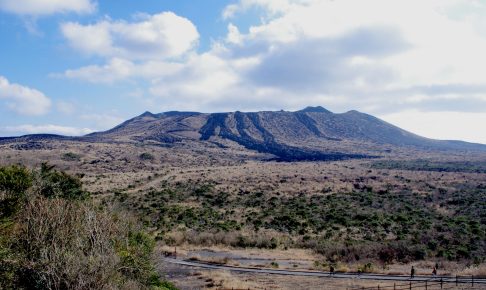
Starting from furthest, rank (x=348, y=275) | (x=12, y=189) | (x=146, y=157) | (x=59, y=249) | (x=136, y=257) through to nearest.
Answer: (x=146, y=157) < (x=348, y=275) < (x=136, y=257) < (x=12, y=189) < (x=59, y=249)

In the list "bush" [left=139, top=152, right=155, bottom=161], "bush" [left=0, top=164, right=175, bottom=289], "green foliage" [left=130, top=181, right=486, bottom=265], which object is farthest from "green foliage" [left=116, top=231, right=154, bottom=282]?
"bush" [left=139, top=152, right=155, bottom=161]


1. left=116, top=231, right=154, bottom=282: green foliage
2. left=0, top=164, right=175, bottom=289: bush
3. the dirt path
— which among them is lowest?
the dirt path

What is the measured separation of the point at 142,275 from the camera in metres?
23.5

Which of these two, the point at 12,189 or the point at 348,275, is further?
the point at 348,275

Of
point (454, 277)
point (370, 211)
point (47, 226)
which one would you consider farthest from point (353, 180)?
point (47, 226)

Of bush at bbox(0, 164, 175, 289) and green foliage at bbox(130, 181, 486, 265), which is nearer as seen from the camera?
bush at bbox(0, 164, 175, 289)

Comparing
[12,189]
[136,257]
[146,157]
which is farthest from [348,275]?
[146,157]

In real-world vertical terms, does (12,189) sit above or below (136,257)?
above

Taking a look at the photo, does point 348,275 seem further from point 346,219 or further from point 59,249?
point 59,249

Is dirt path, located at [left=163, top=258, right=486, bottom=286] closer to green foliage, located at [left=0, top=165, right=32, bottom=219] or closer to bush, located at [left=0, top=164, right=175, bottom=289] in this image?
bush, located at [left=0, top=164, right=175, bottom=289]

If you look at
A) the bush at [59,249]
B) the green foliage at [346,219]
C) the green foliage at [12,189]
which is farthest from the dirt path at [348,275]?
the green foliage at [12,189]

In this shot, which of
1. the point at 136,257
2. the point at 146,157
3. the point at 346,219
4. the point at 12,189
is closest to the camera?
the point at 12,189

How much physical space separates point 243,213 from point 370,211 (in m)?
16.1

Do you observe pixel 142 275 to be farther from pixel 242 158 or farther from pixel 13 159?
pixel 242 158
